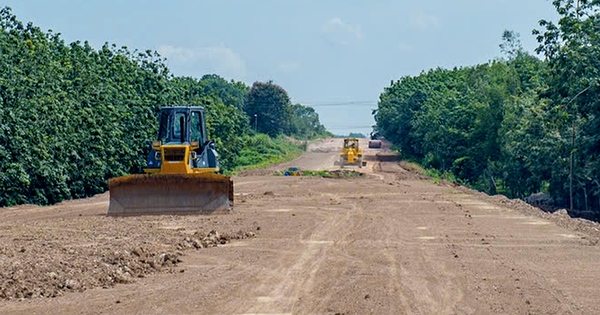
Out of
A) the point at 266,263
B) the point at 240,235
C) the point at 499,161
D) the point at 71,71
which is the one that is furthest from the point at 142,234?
the point at 499,161

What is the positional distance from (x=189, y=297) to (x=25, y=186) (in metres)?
20.8

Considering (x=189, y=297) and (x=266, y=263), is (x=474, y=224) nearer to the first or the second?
(x=266, y=263)

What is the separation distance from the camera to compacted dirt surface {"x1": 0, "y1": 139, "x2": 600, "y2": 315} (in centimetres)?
1038

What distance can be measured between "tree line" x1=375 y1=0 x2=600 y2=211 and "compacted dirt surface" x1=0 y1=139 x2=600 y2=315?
1091 cm

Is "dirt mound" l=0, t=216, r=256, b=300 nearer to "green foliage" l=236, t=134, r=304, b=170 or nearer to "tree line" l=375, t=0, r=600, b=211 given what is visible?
"tree line" l=375, t=0, r=600, b=211

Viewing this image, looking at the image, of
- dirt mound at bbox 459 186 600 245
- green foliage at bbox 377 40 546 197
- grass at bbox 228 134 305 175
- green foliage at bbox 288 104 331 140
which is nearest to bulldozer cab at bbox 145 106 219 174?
dirt mound at bbox 459 186 600 245

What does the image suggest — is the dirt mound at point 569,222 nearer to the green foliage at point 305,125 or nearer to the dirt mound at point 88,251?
the dirt mound at point 88,251

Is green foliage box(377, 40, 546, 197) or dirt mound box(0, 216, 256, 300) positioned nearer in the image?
dirt mound box(0, 216, 256, 300)

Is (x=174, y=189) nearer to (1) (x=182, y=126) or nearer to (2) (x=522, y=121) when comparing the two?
(1) (x=182, y=126)

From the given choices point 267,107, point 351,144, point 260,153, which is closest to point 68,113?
point 351,144

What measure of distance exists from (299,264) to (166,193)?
9339mm

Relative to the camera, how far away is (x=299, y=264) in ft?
45.3

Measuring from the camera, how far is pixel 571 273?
527 inches

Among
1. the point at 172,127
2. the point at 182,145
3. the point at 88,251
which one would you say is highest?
the point at 172,127
